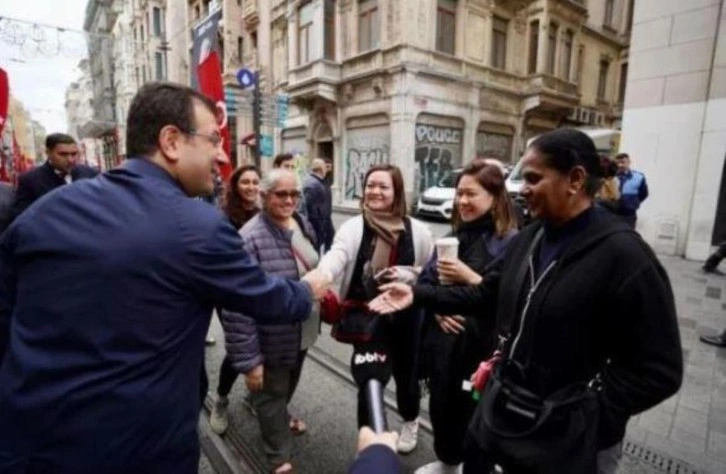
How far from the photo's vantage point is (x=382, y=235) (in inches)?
96.9

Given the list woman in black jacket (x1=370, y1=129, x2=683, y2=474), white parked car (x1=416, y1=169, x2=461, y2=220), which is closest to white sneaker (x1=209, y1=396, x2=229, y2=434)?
woman in black jacket (x1=370, y1=129, x2=683, y2=474)

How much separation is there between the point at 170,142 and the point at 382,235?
4.42 ft

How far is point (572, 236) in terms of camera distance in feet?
4.99

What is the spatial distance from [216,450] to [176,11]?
33134 millimetres

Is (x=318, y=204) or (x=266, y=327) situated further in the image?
(x=318, y=204)

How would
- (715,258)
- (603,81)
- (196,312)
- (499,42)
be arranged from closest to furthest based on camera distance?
1. (196,312)
2. (715,258)
3. (499,42)
4. (603,81)

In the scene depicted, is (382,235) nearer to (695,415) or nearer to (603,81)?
(695,415)

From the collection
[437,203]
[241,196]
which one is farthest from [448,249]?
[437,203]

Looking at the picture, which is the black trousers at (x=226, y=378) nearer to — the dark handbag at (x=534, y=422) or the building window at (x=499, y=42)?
the dark handbag at (x=534, y=422)

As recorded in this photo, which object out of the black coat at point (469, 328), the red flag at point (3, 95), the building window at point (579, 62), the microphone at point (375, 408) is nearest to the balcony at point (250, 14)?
the building window at point (579, 62)

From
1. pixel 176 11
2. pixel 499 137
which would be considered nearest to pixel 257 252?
pixel 499 137

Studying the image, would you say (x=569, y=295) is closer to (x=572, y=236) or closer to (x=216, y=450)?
(x=572, y=236)

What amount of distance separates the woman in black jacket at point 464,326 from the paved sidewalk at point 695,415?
61.9 inches

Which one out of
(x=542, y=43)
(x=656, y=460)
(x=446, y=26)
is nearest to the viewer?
(x=656, y=460)
